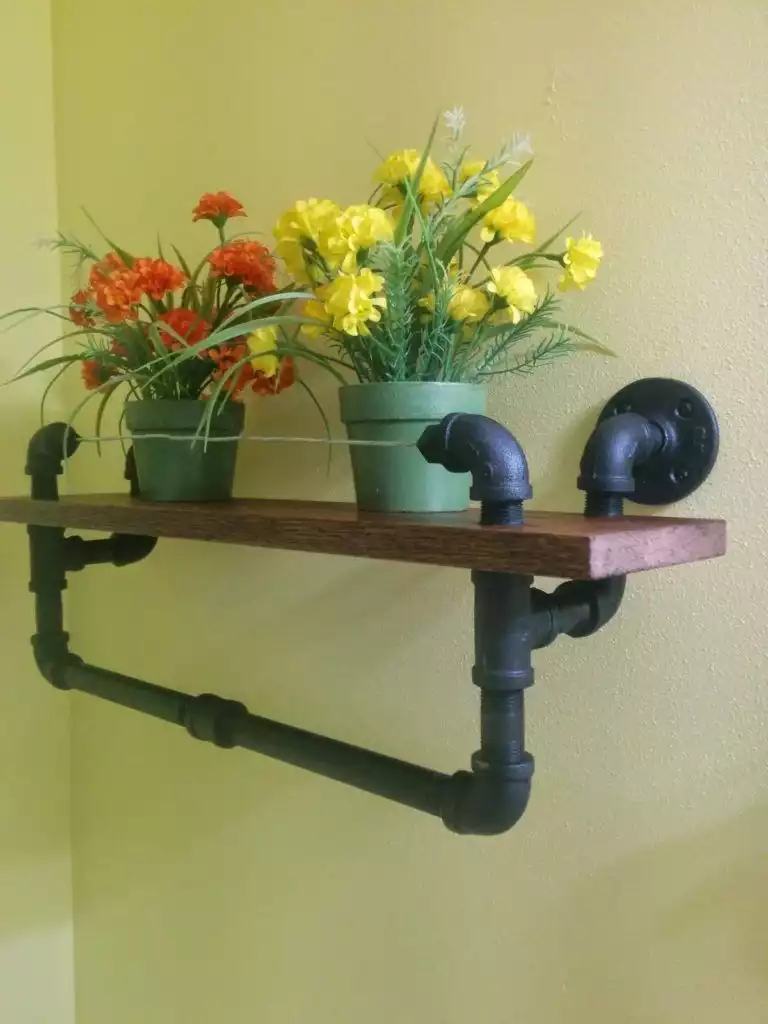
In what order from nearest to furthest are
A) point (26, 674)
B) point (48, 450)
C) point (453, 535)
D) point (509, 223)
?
point (453, 535)
point (509, 223)
point (48, 450)
point (26, 674)

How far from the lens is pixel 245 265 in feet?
2.18

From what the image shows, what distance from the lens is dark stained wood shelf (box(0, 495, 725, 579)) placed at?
42cm

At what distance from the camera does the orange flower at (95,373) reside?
0.72 m

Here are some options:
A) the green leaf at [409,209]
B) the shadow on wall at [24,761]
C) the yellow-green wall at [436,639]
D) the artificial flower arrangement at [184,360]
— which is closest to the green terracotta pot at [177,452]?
the artificial flower arrangement at [184,360]

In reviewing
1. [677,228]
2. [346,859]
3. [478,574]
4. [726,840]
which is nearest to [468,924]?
[346,859]

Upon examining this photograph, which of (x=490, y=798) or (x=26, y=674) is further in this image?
(x=26, y=674)

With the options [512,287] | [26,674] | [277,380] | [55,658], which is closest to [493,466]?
[512,287]

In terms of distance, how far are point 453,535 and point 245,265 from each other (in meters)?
0.32

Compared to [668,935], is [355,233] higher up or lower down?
higher up

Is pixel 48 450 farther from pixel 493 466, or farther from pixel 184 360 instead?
pixel 493 466

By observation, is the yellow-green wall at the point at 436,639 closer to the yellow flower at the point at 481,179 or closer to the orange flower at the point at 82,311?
the yellow flower at the point at 481,179

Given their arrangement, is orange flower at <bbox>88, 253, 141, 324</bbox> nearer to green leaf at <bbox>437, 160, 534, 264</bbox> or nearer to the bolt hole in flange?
green leaf at <bbox>437, 160, 534, 264</bbox>

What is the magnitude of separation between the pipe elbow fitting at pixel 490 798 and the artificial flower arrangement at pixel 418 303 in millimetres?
161

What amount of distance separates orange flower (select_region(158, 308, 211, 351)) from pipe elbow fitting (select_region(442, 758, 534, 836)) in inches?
14.8
